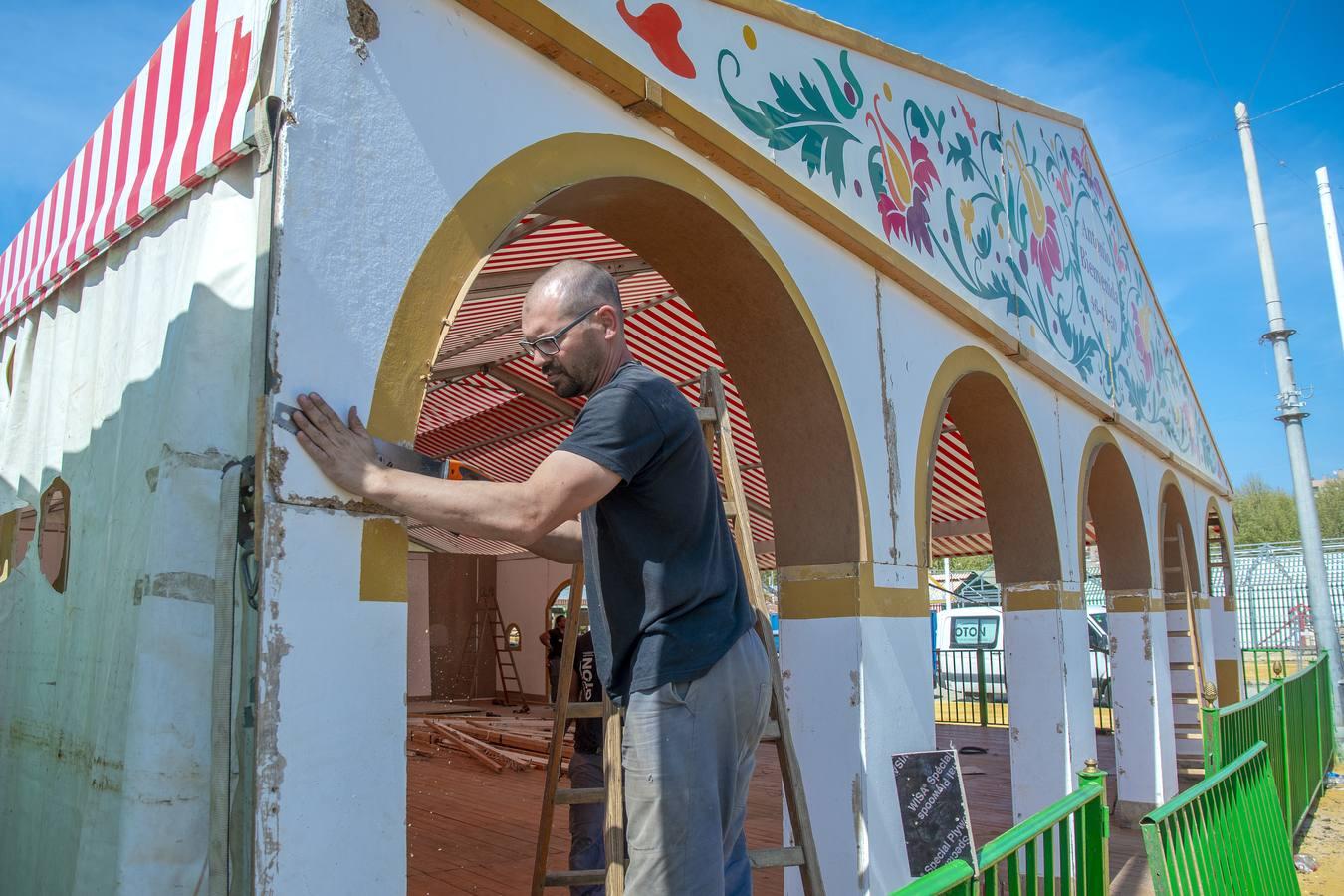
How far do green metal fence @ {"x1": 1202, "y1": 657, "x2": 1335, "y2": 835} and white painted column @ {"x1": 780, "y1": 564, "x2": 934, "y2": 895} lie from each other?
132 cm

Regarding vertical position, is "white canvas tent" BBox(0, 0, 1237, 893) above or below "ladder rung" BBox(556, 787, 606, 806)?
above

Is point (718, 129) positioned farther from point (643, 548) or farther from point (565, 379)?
point (643, 548)

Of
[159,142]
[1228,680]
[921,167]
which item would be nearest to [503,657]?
[1228,680]

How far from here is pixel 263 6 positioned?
2.26 meters

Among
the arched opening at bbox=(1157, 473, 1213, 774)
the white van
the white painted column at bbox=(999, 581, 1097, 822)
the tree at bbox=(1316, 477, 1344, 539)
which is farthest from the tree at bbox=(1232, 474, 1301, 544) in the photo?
the white painted column at bbox=(999, 581, 1097, 822)

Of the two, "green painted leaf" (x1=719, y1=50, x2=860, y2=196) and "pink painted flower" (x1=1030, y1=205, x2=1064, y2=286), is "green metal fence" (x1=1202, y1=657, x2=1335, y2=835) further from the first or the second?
"pink painted flower" (x1=1030, y1=205, x2=1064, y2=286)

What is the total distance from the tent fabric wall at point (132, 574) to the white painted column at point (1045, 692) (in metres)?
5.13

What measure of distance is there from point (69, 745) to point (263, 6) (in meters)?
1.97

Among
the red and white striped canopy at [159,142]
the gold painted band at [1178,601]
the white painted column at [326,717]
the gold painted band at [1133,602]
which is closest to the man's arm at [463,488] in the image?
the white painted column at [326,717]

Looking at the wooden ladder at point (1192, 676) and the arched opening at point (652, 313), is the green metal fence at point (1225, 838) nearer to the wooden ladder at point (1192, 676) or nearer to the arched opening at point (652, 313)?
the arched opening at point (652, 313)

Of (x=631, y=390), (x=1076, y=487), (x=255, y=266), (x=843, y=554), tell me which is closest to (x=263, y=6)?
(x=255, y=266)

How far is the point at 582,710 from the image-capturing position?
356cm

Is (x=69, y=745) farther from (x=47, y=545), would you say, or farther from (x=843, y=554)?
(x=843, y=554)

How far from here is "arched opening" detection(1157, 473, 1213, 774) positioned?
35.6 ft
